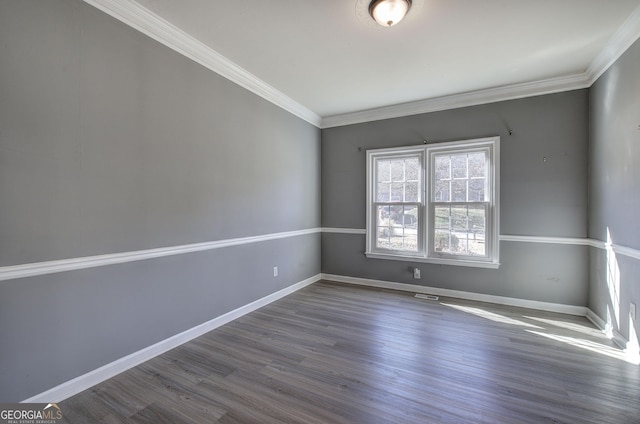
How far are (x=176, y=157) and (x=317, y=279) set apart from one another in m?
3.11

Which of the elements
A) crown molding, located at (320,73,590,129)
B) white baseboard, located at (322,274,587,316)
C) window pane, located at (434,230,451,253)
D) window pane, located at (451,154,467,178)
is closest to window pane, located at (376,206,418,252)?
window pane, located at (434,230,451,253)

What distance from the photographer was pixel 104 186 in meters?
1.99

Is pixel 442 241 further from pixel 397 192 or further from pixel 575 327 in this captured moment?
pixel 575 327

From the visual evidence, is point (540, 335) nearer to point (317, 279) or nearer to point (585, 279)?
point (585, 279)

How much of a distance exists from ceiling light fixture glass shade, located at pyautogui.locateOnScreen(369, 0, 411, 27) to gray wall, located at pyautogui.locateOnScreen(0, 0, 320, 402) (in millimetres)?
1716

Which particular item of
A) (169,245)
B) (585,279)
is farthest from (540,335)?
(169,245)

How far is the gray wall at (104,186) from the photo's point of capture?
1.61m

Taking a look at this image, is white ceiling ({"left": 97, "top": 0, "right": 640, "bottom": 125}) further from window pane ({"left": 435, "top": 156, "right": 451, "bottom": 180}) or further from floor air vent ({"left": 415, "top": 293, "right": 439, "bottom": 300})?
floor air vent ({"left": 415, "top": 293, "right": 439, "bottom": 300})

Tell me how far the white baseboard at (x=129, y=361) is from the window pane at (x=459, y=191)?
10.1 feet

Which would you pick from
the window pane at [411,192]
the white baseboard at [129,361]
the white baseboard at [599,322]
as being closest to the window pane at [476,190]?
the window pane at [411,192]

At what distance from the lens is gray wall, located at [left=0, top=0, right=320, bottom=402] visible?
1613 mm

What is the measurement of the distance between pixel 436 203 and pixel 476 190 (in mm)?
536

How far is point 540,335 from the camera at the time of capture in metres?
2.71

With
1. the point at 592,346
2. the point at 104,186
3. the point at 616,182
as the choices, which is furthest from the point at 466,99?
the point at 104,186
